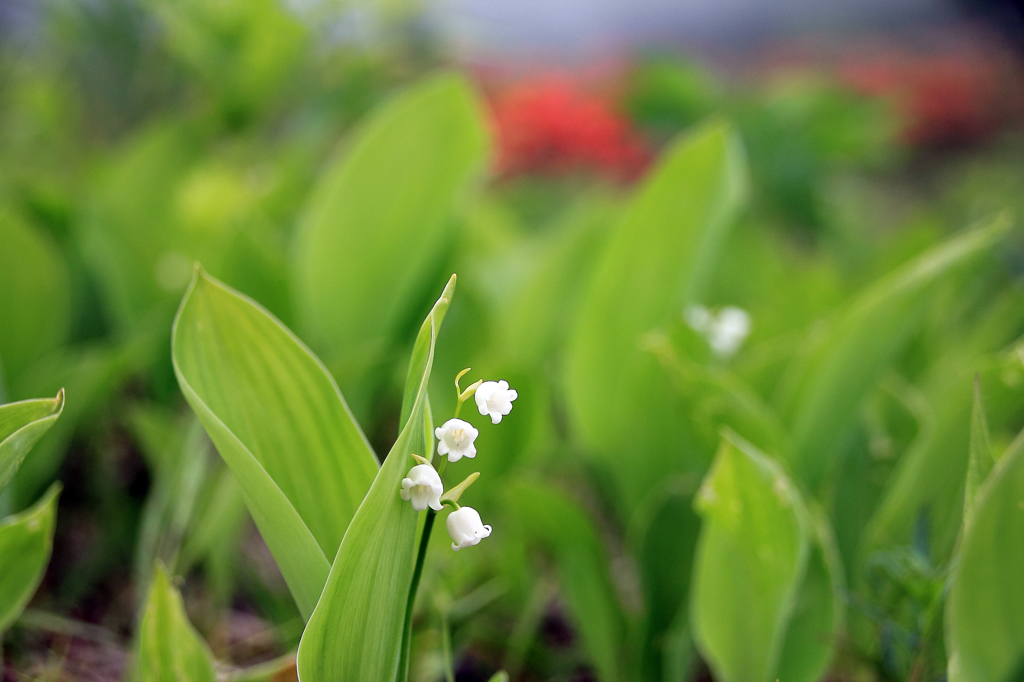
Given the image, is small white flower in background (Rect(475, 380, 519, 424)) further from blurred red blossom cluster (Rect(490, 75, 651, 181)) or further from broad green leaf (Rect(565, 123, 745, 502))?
blurred red blossom cluster (Rect(490, 75, 651, 181))

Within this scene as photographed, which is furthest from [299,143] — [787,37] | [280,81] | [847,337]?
[787,37]

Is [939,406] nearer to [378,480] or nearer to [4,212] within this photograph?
[378,480]

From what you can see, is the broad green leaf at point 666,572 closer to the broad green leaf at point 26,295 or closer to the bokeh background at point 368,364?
the bokeh background at point 368,364

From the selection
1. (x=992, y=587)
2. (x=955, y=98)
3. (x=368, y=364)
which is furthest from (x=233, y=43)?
(x=955, y=98)

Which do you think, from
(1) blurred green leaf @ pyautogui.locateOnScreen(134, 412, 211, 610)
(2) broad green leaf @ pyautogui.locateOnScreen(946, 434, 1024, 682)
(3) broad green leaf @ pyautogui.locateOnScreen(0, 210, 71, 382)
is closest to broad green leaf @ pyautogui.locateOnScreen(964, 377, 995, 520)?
(2) broad green leaf @ pyautogui.locateOnScreen(946, 434, 1024, 682)

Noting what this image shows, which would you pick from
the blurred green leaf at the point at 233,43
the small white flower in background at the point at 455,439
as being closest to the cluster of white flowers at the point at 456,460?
the small white flower in background at the point at 455,439
